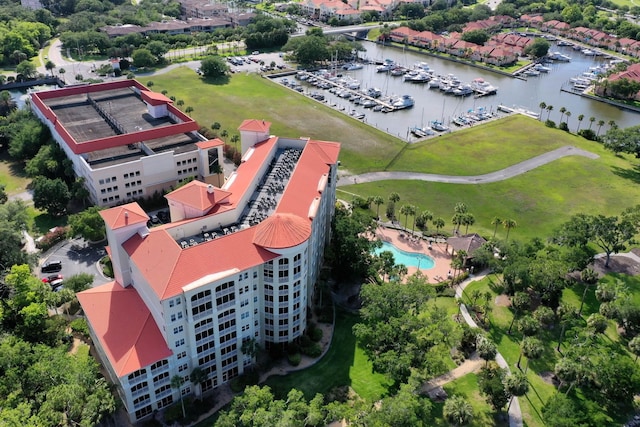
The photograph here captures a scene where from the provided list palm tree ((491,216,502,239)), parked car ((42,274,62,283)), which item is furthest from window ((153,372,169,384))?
palm tree ((491,216,502,239))

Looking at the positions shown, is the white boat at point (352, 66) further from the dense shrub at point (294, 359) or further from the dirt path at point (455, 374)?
the dense shrub at point (294, 359)

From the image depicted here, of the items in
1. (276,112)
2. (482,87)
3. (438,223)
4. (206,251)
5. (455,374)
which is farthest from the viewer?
(482,87)

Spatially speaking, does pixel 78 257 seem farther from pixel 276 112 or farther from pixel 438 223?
pixel 276 112

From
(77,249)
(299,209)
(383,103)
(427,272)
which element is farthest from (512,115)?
(77,249)

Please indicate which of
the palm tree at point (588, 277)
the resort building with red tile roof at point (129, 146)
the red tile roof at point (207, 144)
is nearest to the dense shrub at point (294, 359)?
the palm tree at point (588, 277)

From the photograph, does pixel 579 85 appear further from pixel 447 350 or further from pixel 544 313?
pixel 447 350

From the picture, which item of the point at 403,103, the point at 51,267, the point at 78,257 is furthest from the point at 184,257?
the point at 403,103
